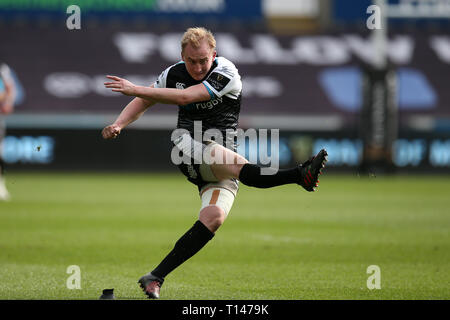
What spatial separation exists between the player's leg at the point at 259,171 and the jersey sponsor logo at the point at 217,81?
45cm

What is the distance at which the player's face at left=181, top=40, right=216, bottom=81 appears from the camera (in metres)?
6.02

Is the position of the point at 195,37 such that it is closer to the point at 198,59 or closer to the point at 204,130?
the point at 198,59

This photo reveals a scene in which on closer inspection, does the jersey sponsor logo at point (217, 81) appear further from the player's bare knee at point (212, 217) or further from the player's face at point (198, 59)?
the player's bare knee at point (212, 217)

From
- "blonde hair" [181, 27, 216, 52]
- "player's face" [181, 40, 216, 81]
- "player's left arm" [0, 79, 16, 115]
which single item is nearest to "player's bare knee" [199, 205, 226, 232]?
"player's face" [181, 40, 216, 81]

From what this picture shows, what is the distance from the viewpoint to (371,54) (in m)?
25.5

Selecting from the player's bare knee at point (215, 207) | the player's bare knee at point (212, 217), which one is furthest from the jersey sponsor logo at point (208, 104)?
the player's bare knee at point (212, 217)

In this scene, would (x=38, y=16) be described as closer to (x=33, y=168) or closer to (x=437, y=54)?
(x=33, y=168)

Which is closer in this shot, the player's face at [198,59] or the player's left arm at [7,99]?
the player's face at [198,59]

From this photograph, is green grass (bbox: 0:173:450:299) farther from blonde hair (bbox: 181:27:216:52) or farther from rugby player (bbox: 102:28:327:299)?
blonde hair (bbox: 181:27:216:52)

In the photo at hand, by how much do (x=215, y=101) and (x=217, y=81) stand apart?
229 millimetres

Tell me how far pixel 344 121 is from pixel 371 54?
2864 mm

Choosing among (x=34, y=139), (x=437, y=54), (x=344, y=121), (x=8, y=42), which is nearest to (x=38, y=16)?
(x=8, y=42)

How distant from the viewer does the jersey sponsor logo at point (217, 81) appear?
241 inches
